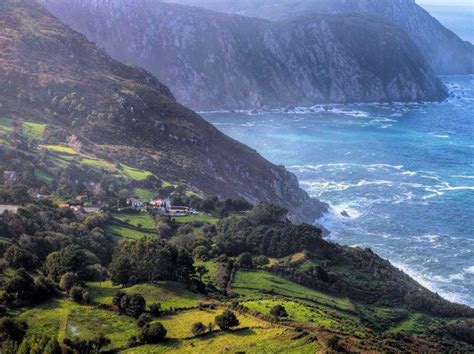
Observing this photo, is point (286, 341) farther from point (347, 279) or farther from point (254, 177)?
point (254, 177)

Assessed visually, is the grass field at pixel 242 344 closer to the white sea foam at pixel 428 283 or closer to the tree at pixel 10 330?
the tree at pixel 10 330

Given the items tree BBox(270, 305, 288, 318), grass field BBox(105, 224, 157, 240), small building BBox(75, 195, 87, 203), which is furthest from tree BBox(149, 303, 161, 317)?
small building BBox(75, 195, 87, 203)

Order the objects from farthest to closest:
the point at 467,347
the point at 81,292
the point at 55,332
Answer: the point at 467,347 → the point at 81,292 → the point at 55,332

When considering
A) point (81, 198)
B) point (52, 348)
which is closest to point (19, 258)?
point (52, 348)

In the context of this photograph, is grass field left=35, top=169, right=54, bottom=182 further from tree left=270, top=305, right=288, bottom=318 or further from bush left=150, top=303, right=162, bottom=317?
tree left=270, top=305, right=288, bottom=318

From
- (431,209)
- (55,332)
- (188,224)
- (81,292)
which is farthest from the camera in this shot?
(431,209)

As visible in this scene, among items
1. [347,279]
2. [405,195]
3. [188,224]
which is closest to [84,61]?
[188,224]
